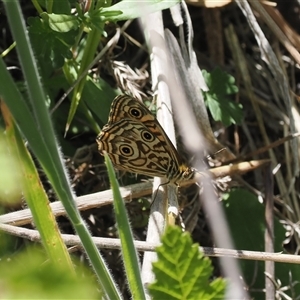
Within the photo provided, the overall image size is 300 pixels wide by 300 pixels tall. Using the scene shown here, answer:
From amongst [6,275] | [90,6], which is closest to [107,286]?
[6,275]

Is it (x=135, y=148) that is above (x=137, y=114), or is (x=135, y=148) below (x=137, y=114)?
below

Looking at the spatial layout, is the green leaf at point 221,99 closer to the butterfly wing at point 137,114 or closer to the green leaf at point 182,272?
the butterfly wing at point 137,114

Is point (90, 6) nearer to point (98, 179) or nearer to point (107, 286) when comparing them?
Result: point (98, 179)

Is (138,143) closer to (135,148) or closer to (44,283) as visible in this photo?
(135,148)

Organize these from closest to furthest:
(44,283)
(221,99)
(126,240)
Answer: (44,283) → (126,240) → (221,99)

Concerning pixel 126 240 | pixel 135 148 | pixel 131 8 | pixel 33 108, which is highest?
pixel 131 8

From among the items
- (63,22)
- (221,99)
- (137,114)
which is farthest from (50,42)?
(221,99)

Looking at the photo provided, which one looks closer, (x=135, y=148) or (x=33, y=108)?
(x=33, y=108)
